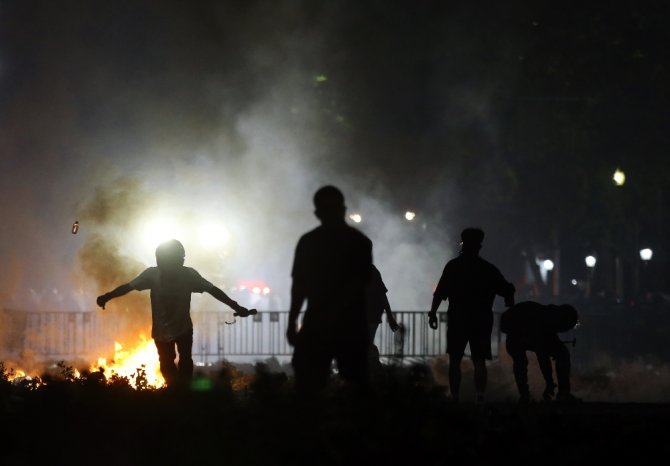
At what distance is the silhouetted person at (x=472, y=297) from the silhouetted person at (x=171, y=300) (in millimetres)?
1936

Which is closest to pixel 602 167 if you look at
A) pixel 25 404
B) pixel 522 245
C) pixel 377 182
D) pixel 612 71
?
pixel 612 71

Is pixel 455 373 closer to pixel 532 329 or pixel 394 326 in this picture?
pixel 394 326

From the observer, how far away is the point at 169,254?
10.1 metres

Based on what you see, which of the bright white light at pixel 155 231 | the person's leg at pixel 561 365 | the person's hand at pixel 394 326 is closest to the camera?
the person's hand at pixel 394 326

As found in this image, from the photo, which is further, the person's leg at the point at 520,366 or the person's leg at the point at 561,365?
the person's leg at the point at 561,365

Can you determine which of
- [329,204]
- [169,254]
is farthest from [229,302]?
[329,204]

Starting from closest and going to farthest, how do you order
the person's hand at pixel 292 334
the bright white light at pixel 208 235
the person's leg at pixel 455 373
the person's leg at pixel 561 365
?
the person's hand at pixel 292 334 → the person's leg at pixel 455 373 → the person's leg at pixel 561 365 → the bright white light at pixel 208 235

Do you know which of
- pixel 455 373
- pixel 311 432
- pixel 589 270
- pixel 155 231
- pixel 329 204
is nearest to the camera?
pixel 311 432

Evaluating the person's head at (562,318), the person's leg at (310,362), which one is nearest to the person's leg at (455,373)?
the person's head at (562,318)

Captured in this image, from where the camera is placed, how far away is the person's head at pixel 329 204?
7293mm

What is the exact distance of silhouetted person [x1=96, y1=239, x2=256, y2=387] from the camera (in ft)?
33.2

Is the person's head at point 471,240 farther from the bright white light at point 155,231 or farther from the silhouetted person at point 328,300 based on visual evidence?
the bright white light at point 155,231

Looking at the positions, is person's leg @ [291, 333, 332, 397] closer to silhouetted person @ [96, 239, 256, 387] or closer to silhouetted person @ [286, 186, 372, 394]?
silhouetted person @ [286, 186, 372, 394]

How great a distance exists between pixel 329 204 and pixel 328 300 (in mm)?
646
